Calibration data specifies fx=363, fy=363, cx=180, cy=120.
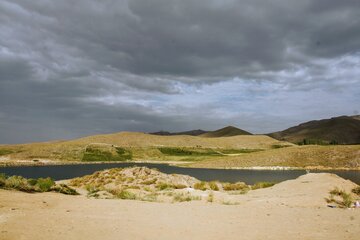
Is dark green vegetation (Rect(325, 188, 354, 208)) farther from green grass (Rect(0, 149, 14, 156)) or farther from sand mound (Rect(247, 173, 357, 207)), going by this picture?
green grass (Rect(0, 149, 14, 156))

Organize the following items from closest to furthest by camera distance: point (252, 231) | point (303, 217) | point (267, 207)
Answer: point (252, 231), point (303, 217), point (267, 207)

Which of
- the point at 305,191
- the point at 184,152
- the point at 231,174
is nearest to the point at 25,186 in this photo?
the point at 305,191

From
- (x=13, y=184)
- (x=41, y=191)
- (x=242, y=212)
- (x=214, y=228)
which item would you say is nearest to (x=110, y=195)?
(x=41, y=191)

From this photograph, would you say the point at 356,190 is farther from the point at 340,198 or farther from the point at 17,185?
the point at 17,185

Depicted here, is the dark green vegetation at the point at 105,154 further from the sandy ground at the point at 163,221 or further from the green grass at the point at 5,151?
the sandy ground at the point at 163,221

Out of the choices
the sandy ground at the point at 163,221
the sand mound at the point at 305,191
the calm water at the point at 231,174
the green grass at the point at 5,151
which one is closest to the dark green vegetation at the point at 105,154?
the green grass at the point at 5,151

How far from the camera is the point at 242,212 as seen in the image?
14.5 metres

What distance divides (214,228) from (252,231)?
1.17 meters

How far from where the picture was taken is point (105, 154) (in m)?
132

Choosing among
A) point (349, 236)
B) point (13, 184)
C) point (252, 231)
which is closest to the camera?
point (349, 236)

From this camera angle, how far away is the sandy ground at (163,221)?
991 cm

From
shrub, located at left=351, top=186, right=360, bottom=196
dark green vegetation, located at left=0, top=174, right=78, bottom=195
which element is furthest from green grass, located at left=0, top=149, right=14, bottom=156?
shrub, located at left=351, top=186, right=360, bottom=196

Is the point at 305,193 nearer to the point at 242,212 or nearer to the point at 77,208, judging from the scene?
the point at 242,212

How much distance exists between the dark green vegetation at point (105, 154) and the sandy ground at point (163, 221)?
4405 inches
